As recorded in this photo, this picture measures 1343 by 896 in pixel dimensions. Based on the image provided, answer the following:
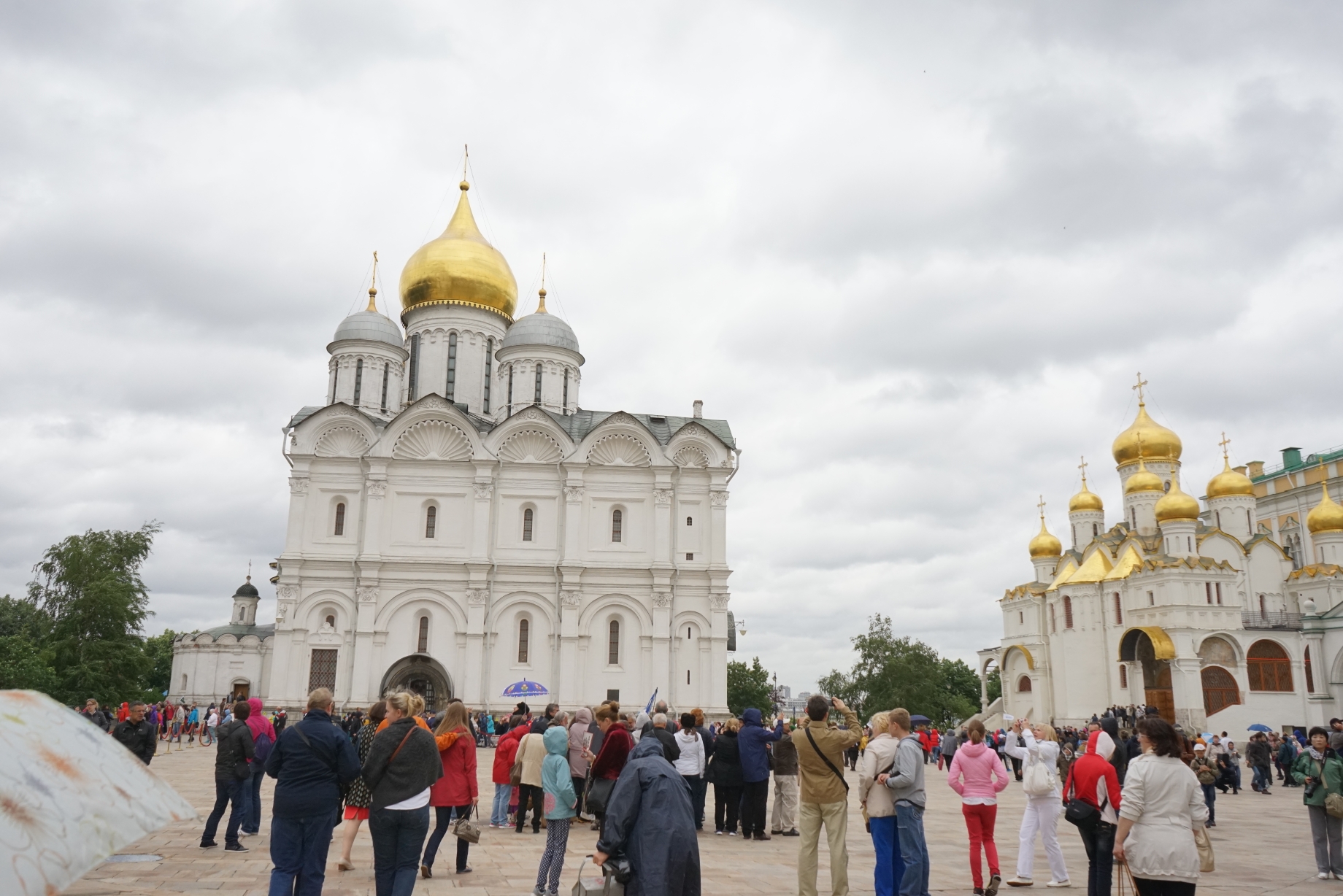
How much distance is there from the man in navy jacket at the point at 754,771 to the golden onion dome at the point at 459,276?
3231 centimetres

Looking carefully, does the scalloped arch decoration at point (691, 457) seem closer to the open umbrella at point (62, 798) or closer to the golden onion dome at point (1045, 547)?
the golden onion dome at point (1045, 547)

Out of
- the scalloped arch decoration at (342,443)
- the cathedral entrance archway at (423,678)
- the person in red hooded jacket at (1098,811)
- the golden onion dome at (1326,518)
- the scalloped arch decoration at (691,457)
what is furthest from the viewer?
the golden onion dome at (1326,518)

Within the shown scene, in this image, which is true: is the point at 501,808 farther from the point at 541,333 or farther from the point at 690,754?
the point at 541,333

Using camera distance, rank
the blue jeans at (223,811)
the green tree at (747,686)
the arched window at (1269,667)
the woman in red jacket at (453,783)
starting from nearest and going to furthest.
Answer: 1. the woman in red jacket at (453,783)
2. the blue jeans at (223,811)
3. the arched window at (1269,667)
4. the green tree at (747,686)

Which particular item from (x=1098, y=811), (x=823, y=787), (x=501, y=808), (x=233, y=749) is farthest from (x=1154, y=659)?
(x=233, y=749)

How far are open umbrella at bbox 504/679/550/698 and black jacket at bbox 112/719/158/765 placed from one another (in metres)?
21.9

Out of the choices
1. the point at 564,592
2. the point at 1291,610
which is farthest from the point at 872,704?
the point at 564,592

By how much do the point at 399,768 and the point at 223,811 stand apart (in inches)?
173

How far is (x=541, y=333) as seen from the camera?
1558 inches

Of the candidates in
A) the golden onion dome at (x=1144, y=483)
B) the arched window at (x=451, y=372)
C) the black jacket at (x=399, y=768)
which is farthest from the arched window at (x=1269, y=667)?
the black jacket at (x=399, y=768)

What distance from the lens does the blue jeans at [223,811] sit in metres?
9.56

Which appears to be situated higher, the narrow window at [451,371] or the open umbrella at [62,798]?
the narrow window at [451,371]

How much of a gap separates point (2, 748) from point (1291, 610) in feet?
A: 161

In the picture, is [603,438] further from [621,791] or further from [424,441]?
[621,791]
